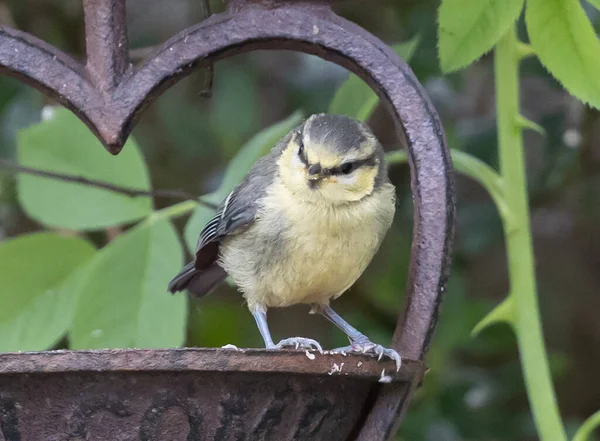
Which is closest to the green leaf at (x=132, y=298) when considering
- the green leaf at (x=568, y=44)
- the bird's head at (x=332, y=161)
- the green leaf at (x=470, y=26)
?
the bird's head at (x=332, y=161)

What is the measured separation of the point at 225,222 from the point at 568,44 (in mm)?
661

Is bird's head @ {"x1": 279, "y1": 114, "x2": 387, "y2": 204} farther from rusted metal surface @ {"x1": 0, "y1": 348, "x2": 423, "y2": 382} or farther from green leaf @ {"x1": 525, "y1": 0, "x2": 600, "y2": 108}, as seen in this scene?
rusted metal surface @ {"x1": 0, "y1": 348, "x2": 423, "y2": 382}

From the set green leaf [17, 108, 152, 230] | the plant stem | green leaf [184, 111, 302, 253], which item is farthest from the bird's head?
green leaf [17, 108, 152, 230]

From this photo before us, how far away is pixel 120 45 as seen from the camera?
1354 mm

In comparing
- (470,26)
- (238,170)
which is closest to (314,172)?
(238,170)

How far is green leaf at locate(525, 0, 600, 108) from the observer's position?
1378 millimetres

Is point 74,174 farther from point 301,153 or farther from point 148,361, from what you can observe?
point 148,361

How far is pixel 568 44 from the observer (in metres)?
1.40

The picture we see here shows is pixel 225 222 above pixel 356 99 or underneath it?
underneath

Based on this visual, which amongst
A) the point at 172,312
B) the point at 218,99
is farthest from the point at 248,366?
the point at 218,99

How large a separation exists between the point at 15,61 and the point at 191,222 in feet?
2.00

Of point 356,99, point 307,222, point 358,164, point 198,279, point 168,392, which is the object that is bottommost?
point 168,392

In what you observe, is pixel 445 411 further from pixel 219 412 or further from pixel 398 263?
pixel 219 412

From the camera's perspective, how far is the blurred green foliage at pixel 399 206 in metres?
1.99
